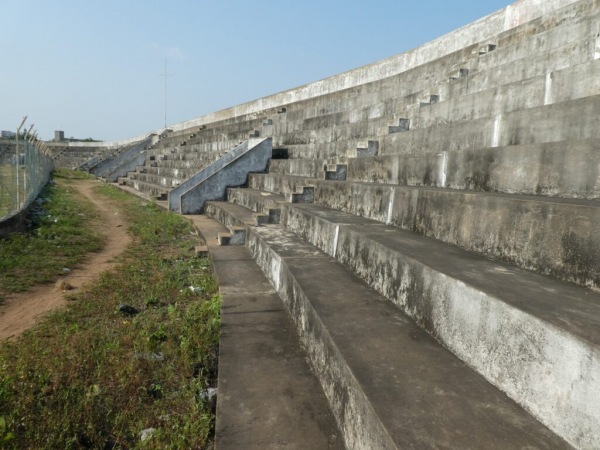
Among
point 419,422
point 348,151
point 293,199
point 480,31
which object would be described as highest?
point 480,31

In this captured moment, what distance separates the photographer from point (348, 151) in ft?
19.8

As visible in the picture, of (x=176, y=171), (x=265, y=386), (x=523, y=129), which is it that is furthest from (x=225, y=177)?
(x=265, y=386)

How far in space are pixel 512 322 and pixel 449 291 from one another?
16.2 inches

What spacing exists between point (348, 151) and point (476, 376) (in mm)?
4815

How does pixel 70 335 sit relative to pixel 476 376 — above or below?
below

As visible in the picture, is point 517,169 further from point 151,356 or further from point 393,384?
point 151,356

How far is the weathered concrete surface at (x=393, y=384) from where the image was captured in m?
1.29

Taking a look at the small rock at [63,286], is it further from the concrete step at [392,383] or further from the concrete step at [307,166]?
the concrete step at [307,166]

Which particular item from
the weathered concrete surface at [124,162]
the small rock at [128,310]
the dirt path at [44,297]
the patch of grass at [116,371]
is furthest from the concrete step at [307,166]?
the weathered concrete surface at [124,162]

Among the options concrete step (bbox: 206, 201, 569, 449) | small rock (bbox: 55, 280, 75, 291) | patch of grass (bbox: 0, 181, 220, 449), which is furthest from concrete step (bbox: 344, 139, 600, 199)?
small rock (bbox: 55, 280, 75, 291)

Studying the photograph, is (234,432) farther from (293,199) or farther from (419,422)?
(293,199)

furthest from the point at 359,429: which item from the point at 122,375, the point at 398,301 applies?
the point at 122,375

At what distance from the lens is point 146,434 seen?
2061 millimetres

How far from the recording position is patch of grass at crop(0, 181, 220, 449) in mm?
2055
